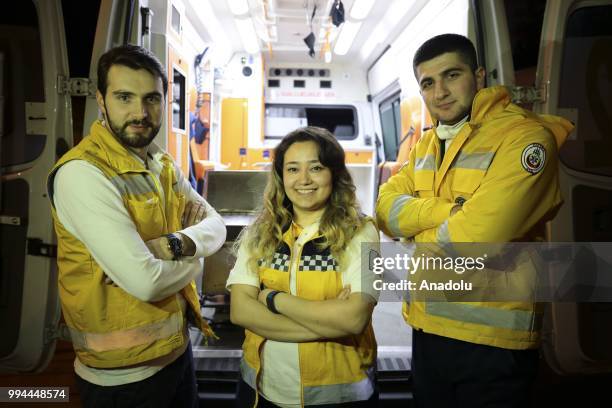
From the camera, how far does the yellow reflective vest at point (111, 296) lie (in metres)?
1.44

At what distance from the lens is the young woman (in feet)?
4.59

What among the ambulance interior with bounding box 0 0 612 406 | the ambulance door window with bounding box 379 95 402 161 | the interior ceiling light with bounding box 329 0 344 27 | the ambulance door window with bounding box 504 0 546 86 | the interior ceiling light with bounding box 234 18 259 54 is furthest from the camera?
the ambulance door window with bounding box 379 95 402 161

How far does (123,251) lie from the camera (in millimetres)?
1338

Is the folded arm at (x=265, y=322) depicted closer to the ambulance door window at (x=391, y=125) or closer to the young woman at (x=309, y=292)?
the young woman at (x=309, y=292)

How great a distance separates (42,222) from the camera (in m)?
2.05

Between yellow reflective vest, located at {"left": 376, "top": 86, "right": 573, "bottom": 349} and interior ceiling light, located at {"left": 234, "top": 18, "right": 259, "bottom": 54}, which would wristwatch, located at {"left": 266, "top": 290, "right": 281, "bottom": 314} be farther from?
interior ceiling light, located at {"left": 234, "top": 18, "right": 259, "bottom": 54}

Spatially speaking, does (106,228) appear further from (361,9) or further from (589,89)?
(361,9)

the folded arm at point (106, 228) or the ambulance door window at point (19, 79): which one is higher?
the ambulance door window at point (19, 79)

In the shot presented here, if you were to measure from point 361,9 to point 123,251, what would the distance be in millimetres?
4867

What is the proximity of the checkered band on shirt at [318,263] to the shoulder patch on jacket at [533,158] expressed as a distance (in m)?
0.80

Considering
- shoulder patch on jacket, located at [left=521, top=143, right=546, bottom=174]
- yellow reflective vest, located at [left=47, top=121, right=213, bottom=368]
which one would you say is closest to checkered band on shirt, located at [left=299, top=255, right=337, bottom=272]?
yellow reflective vest, located at [left=47, top=121, right=213, bottom=368]

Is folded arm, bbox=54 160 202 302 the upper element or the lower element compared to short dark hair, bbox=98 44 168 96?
lower

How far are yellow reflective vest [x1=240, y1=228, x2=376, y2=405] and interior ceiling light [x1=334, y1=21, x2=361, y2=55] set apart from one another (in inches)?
201

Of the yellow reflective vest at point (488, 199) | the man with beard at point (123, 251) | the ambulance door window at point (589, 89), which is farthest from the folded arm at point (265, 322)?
the ambulance door window at point (589, 89)
